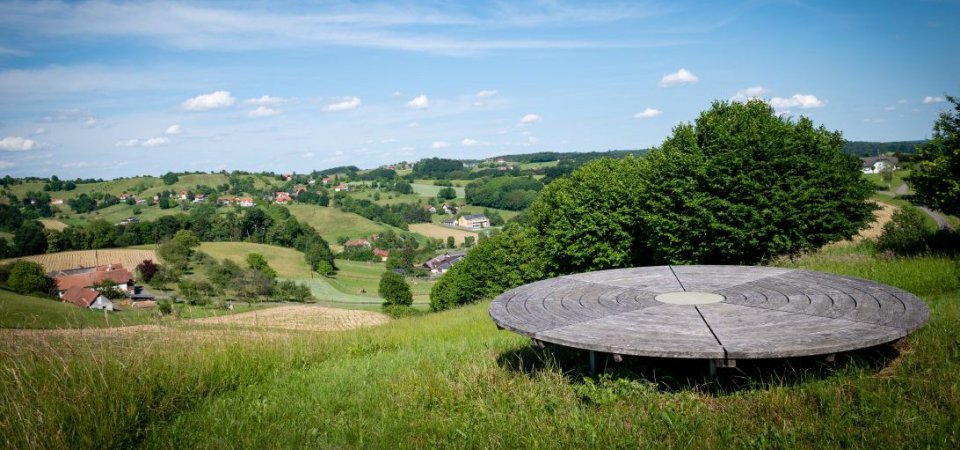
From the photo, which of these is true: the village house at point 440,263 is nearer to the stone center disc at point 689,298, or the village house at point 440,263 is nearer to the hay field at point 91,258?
the hay field at point 91,258

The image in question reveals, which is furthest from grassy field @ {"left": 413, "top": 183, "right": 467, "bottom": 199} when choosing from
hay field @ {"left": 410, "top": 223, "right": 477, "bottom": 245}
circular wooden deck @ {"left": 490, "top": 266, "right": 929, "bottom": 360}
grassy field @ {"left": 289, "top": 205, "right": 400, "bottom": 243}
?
circular wooden deck @ {"left": 490, "top": 266, "right": 929, "bottom": 360}

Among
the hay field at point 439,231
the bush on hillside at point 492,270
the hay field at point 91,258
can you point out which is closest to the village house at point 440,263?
the hay field at point 439,231

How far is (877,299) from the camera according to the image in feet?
21.6

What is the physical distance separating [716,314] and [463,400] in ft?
10.5

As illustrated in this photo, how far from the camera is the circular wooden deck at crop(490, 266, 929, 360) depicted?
512 cm

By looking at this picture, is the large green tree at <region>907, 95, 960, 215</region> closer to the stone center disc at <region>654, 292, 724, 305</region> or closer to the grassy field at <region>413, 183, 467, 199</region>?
the stone center disc at <region>654, 292, 724, 305</region>

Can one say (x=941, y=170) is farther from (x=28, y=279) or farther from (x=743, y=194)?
(x=28, y=279)

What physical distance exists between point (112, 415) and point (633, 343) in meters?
5.36

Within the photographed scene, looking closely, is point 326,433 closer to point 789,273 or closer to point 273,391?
point 273,391

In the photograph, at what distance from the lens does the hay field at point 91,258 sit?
8419 centimetres

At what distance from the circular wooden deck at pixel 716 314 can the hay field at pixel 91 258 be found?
99566 millimetres

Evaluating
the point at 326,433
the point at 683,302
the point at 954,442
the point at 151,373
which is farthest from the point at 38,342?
the point at 954,442

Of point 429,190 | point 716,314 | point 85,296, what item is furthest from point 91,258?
point 429,190

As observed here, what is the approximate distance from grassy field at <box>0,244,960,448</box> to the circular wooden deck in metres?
0.60
